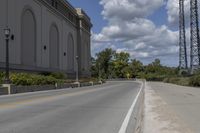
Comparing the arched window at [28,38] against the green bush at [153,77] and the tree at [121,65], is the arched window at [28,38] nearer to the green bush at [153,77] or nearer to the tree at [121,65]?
the green bush at [153,77]

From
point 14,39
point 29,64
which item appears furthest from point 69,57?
point 14,39

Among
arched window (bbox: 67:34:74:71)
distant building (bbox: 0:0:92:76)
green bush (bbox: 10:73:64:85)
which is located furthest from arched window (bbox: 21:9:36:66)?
arched window (bbox: 67:34:74:71)

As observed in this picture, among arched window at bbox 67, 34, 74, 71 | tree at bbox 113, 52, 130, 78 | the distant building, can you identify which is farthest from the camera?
tree at bbox 113, 52, 130, 78

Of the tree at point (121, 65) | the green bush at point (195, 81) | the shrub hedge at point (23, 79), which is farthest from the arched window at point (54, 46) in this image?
the tree at point (121, 65)

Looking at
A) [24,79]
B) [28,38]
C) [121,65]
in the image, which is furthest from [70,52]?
[121,65]

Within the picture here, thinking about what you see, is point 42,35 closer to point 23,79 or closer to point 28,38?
point 28,38

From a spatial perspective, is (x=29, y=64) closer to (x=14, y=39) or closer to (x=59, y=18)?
(x=14, y=39)

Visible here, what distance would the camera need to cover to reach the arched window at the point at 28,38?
215 feet

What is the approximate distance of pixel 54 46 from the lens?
86.8 meters

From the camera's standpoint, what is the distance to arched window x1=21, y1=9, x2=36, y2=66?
2580 inches

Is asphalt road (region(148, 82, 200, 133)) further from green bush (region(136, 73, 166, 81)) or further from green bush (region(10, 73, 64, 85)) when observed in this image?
green bush (region(136, 73, 166, 81))

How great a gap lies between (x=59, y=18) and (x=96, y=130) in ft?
266

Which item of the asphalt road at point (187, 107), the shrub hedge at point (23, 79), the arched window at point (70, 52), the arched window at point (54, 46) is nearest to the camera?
the asphalt road at point (187, 107)

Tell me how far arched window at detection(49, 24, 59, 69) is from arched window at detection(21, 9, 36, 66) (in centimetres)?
1246
